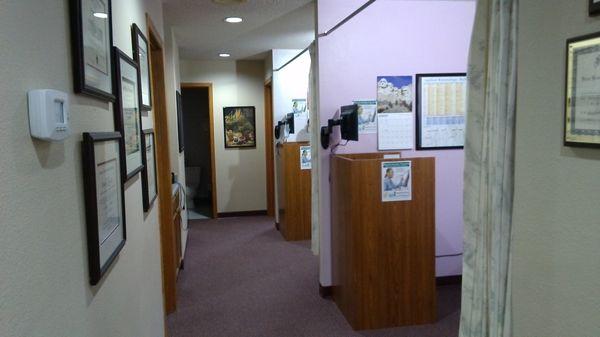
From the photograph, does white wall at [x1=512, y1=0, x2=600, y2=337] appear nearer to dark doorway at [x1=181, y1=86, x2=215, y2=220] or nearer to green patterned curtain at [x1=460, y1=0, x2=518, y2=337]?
green patterned curtain at [x1=460, y1=0, x2=518, y2=337]

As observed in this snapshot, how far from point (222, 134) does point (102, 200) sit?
5706 mm

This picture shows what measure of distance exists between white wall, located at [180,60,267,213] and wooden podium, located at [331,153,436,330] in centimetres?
398

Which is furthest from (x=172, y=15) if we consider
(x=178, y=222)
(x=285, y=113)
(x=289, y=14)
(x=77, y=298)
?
(x=77, y=298)

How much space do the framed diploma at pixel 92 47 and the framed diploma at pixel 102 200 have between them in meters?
0.13

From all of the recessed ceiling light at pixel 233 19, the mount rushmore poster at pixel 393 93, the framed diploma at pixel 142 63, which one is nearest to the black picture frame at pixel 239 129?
the recessed ceiling light at pixel 233 19

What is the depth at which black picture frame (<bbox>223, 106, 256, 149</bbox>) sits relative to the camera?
6.84m

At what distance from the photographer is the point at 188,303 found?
3.62 metres

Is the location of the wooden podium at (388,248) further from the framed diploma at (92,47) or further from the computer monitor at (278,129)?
the computer monitor at (278,129)

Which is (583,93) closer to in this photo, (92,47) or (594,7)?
(594,7)

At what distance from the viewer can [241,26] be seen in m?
4.47

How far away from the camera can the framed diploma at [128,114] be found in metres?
1.53

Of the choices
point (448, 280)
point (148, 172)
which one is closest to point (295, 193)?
point (448, 280)

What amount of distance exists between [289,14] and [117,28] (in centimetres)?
264

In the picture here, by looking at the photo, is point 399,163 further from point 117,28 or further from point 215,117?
point 215,117
